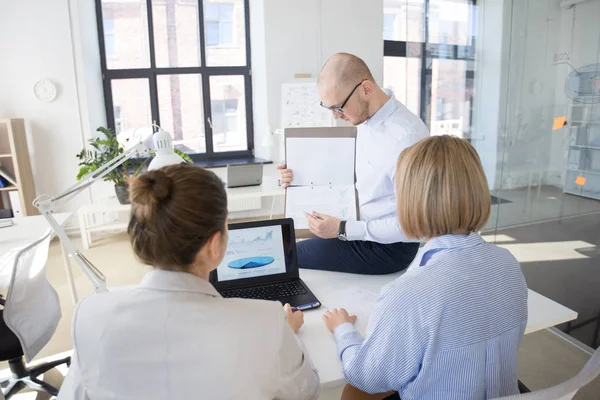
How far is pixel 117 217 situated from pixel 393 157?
13.7 ft

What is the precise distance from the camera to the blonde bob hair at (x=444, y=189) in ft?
3.26

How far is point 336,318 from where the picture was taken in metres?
1.29

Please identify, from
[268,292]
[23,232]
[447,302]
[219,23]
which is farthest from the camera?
[219,23]

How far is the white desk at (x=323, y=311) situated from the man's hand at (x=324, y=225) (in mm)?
158

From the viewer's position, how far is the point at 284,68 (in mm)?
5387

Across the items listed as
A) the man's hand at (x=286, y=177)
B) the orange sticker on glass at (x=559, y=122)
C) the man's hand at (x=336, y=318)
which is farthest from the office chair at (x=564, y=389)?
the orange sticker on glass at (x=559, y=122)

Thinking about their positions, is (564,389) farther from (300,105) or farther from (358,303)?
(300,105)

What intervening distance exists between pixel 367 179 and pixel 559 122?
2124 mm

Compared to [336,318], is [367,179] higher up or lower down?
higher up

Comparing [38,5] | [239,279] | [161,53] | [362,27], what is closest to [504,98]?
[362,27]

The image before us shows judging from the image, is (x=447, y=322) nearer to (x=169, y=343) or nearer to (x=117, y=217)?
(x=169, y=343)

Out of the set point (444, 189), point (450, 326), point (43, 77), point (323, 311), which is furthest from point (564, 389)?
point (43, 77)

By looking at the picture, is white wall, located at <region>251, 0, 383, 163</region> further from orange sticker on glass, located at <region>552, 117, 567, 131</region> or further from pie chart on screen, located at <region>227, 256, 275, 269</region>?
pie chart on screen, located at <region>227, 256, 275, 269</region>

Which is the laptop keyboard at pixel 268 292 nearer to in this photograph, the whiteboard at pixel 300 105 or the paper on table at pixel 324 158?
the paper on table at pixel 324 158
